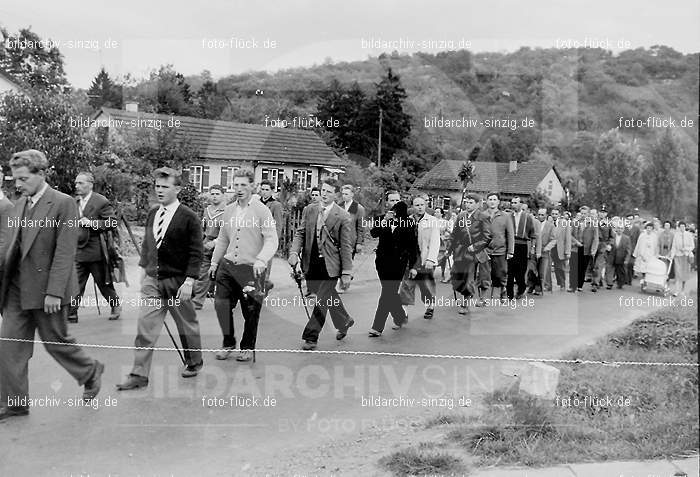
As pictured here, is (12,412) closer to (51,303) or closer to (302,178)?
(51,303)

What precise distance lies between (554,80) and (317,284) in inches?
1022

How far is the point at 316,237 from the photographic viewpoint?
789 centimetres

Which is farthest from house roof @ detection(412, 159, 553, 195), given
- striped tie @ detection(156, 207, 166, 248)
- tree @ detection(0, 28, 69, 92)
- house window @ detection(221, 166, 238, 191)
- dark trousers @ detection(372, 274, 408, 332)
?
tree @ detection(0, 28, 69, 92)

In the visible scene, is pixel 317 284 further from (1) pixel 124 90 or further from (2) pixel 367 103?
(1) pixel 124 90

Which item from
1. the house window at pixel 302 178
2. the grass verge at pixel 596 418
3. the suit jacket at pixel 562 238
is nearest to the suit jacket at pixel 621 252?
the suit jacket at pixel 562 238

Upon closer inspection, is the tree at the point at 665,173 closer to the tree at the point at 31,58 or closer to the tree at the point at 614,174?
the tree at the point at 614,174

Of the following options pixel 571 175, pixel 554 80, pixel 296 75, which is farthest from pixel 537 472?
pixel 571 175

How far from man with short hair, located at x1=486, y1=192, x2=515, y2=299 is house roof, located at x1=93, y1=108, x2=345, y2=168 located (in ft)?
23.4

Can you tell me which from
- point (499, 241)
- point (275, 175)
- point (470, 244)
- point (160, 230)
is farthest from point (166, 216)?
point (275, 175)

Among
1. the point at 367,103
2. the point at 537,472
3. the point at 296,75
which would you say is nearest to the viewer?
the point at 537,472

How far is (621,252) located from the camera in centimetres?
1555

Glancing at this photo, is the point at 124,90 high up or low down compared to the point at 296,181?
up

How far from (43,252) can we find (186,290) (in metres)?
1.28

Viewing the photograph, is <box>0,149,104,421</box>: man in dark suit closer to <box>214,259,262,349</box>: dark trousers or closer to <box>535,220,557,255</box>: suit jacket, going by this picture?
<box>214,259,262,349</box>: dark trousers
